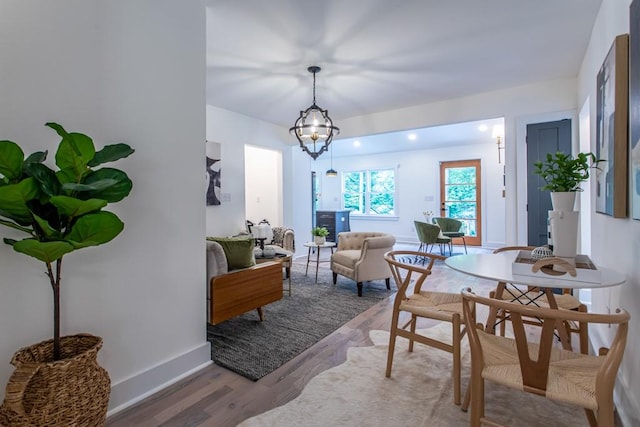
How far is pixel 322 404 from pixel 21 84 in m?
2.18

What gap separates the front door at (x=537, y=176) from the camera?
3764mm

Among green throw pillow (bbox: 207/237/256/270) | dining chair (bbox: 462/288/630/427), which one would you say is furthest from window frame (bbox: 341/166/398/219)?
dining chair (bbox: 462/288/630/427)

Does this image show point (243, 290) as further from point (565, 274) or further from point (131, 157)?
point (565, 274)

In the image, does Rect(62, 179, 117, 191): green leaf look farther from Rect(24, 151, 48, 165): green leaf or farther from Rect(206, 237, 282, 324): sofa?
Rect(206, 237, 282, 324): sofa

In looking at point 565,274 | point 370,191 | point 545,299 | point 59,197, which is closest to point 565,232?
point 565,274

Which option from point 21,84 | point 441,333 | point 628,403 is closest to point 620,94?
point 628,403

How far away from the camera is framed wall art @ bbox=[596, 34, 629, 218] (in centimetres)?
162

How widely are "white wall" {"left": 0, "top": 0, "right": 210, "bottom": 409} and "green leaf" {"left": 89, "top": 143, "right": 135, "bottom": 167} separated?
1.33 feet

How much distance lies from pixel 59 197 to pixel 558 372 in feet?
6.49

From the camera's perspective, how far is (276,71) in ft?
11.2

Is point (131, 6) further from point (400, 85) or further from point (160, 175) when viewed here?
→ point (400, 85)

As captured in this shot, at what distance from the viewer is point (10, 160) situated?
3.71ft

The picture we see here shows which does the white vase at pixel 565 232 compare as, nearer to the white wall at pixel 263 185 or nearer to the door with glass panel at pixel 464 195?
the white wall at pixel 263 185

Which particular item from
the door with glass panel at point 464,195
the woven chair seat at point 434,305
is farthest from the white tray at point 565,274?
the door with glass panel at point 464,195
